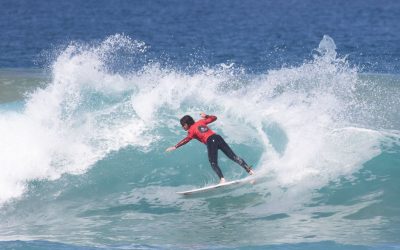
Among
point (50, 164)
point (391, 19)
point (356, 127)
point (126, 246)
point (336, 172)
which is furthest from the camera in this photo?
point (391, 19)

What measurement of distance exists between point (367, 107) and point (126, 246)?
9888 mm

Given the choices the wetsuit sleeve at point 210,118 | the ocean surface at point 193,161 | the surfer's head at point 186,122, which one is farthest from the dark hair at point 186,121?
the ocean surface at point 193,161

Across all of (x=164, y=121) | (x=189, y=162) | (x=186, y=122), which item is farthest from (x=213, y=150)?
(x=164, y=121)

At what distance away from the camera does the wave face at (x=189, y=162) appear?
12.3 metres

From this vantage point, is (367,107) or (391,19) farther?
(391,19)

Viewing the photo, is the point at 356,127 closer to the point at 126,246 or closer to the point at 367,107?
the point at 367,107

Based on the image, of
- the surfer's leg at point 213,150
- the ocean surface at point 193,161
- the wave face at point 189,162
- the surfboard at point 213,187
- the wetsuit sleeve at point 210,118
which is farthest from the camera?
the wetsuit sleeve at point 210,118

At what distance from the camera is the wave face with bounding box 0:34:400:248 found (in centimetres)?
1226

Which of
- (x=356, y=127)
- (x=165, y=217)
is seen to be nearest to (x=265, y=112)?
(x=356, y=127)

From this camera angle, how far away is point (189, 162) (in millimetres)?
15414

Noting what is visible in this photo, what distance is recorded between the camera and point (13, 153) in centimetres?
1534

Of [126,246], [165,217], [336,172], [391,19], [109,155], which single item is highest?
[391,19]

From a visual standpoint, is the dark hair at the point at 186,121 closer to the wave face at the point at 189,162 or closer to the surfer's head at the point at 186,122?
the surfer's head at the point at 186,122

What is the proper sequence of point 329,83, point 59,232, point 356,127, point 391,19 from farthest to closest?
point 391,19, point 329,83, point 356,127, point 59,232
